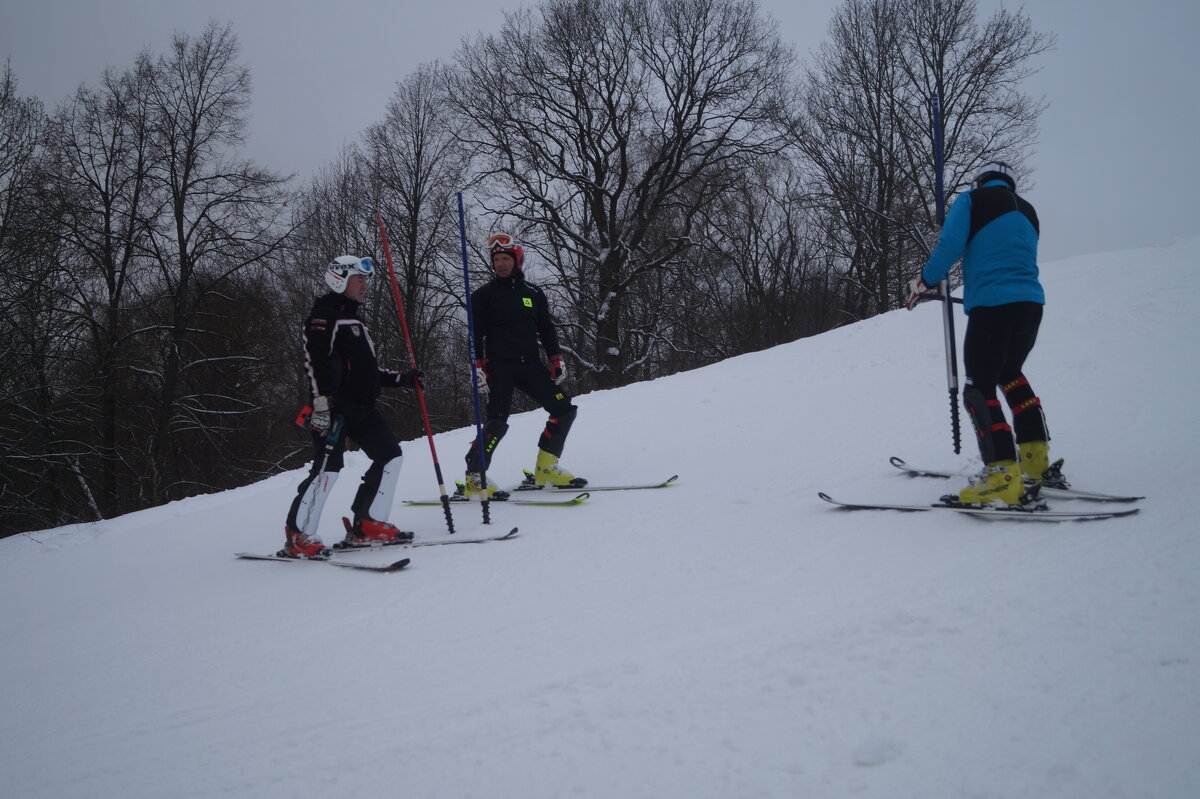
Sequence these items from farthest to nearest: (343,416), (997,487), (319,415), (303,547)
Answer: (343,416), (303,547), (319,415), (997,487)

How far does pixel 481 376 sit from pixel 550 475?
1.07 meters

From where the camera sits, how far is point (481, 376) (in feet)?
19.0

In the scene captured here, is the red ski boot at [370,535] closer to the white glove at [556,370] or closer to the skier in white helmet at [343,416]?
the skier in white helmet at [343,416]

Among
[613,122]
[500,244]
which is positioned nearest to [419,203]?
[613,122]

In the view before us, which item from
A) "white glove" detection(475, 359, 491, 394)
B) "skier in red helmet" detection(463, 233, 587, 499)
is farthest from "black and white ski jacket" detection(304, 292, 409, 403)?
"skier in red helmet" detection(463, 233, 587, 499)

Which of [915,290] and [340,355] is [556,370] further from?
[915,290]

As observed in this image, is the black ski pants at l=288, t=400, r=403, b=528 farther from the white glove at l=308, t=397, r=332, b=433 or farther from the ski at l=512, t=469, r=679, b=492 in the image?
the ski at l=512, t=469, r=679, b=492

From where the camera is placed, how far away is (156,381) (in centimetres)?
2002

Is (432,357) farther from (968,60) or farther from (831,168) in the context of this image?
(968,60)

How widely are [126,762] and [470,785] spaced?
133 centimetres

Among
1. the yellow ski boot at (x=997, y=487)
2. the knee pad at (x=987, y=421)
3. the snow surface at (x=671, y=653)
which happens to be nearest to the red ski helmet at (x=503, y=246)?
the snow surface at (x=671, y=653)

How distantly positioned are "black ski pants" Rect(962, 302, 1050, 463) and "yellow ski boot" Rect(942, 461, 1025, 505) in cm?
6

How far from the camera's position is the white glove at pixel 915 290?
4.26m

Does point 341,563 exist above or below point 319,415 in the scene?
below
